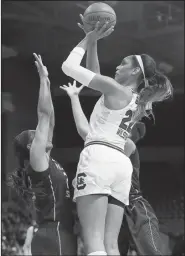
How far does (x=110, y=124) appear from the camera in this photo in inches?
150

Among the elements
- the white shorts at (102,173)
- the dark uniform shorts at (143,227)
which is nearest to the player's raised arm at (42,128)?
the white shorts at (102,173)

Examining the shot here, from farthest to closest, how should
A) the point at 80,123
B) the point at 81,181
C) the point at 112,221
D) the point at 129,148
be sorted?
the point at 129,148, the point at 80,123, the point at 112,221, the point at 81,181

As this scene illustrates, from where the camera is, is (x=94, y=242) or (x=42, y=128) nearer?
(x=94, y=242)

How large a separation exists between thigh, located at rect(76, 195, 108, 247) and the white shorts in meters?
0.04

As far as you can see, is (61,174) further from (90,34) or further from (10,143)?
(90,34)

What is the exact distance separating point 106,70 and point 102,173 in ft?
12.6

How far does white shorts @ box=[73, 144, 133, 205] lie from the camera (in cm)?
365

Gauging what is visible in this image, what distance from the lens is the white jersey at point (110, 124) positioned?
380 centimetres

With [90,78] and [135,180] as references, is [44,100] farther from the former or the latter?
[135,180]

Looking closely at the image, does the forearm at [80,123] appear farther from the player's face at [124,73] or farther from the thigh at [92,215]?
the thigh at [92,215]

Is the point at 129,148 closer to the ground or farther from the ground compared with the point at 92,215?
farther from the ground

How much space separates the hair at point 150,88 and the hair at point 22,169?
0.91 metres

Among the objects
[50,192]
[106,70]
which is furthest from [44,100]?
[106,70]

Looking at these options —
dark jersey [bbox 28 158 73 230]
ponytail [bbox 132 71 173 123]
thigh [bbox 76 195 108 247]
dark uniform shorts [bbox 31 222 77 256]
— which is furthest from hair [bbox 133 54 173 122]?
dark uniform shorts [bbox 31 222 77 256]
